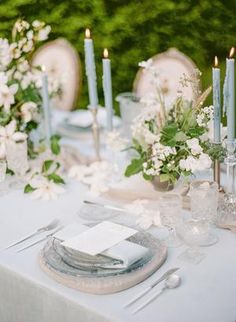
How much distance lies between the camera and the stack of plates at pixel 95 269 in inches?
49.6

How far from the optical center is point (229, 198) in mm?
1598

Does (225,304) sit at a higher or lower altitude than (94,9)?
lower

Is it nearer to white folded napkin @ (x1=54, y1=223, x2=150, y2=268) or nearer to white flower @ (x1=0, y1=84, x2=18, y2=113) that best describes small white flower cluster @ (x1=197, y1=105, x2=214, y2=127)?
white folded napkin @ (x1=54, y1=223, x2=150, y2=268)

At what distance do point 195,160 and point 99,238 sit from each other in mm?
321

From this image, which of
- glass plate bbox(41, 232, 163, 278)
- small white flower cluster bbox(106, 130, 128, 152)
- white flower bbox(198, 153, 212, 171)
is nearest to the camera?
glass plate bbox(41, 232, 163, 278)

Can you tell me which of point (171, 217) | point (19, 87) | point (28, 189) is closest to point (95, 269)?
point (171, 217)

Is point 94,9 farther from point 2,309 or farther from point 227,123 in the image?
point 2,309

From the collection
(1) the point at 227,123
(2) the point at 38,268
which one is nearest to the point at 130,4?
(1) the point at 227,123

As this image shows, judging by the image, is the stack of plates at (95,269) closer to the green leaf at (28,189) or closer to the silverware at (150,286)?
the silverware at (150,286)

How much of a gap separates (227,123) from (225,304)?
0.55m

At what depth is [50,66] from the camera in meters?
2.99

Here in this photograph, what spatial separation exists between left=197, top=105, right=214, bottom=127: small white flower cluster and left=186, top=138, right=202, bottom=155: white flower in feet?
0.17

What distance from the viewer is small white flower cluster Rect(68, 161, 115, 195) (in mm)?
1887

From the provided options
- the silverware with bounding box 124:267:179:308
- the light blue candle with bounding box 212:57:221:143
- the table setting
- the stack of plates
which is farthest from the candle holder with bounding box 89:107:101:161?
the silverware with bounding box 124:267:179:308
